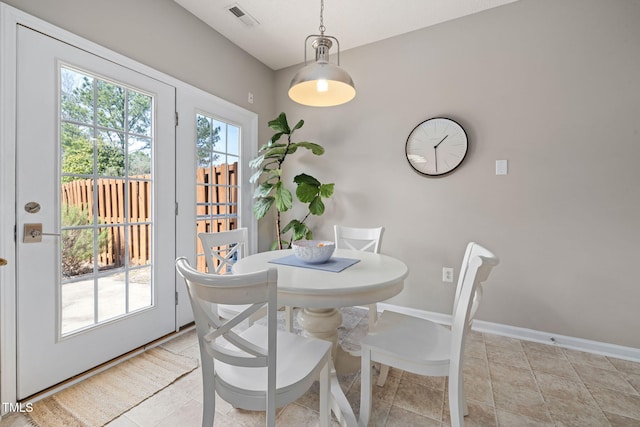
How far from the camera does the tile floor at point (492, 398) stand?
4.45ft

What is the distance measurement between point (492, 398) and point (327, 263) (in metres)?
1.19

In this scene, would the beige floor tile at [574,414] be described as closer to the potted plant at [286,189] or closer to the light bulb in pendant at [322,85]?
the potted plant at [286,189]

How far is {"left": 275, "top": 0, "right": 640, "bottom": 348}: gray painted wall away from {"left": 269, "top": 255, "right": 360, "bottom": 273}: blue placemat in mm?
1251

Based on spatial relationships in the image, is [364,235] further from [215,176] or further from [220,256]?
[215,176]

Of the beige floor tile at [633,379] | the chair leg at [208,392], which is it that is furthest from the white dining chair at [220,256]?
the beige floor tile at [633,379]

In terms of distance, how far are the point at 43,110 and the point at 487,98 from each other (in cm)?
307

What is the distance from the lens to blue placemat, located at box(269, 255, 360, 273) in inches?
55.4

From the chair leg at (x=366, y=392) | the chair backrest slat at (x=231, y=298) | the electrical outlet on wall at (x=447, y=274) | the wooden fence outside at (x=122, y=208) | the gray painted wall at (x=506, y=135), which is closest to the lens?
the chair backrest slat at (x=231, y=298)

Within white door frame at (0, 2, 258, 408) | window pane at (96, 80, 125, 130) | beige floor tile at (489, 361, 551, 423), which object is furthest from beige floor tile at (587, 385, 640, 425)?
window pane at (96, 80, 125, 130)

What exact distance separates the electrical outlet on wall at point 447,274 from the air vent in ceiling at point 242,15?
2.81 m

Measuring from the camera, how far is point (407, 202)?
262cm

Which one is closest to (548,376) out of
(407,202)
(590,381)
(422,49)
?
(590,381)

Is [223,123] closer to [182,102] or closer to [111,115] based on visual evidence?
[182,102]

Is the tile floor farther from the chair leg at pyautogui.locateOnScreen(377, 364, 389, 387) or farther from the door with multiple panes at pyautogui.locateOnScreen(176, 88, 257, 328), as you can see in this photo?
the door with multiple panes at pyautogui.locateOnScreen(176, 88, 257, 328)
